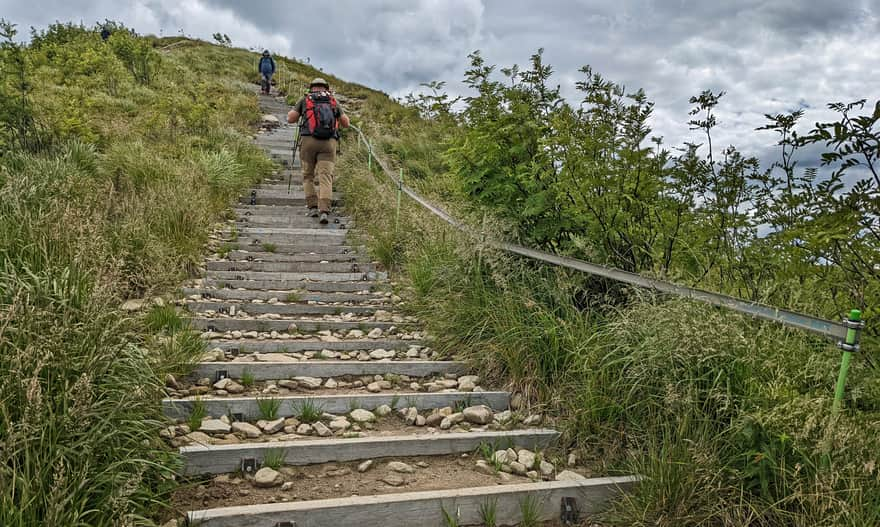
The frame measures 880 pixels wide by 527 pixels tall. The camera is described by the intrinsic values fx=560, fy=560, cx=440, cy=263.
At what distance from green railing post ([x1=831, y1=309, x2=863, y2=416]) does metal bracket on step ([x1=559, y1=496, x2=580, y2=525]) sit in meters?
1.29

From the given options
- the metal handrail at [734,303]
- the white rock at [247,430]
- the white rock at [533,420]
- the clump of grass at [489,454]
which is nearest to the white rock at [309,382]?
the white rock at [247,430]

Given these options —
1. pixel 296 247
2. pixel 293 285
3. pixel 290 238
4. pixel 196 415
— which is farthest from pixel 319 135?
pixel 196 415

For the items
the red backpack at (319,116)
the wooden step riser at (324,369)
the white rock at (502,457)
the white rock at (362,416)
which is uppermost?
the red backpack at (319,116)

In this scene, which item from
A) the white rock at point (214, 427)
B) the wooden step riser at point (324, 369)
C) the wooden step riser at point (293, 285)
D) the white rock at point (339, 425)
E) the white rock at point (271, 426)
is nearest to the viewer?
the white rock at point (214, 427)

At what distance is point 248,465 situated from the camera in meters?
3.18

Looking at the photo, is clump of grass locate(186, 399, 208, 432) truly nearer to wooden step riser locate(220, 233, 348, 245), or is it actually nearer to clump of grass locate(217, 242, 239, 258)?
clump of grass locate(217, 242, 239, 258)

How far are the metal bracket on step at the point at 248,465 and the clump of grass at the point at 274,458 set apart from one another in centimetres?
6

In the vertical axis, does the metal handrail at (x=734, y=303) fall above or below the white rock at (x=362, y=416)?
above

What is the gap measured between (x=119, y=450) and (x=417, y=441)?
1.64 metres

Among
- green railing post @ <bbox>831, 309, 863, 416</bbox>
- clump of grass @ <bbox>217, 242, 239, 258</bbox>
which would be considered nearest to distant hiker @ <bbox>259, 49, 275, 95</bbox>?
clump of grass @ <bbox>217, 242, 239, 258</bbox>

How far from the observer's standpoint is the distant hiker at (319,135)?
992 centimetres

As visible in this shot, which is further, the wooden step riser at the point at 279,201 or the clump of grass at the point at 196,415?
the wooden step riser at the point at 279,201

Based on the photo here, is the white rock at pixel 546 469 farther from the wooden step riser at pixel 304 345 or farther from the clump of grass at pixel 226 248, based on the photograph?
the clump of grass at pixel 226 248

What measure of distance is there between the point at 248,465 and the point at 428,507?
3.58ft
